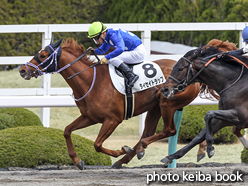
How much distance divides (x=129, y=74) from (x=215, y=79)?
0.99m

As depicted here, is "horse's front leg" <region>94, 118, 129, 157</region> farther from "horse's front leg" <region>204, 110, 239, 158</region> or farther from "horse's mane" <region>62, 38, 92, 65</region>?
"horse's front leg" <region>204, 110, 239, 158</region>

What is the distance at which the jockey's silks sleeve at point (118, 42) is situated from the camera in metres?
5.25

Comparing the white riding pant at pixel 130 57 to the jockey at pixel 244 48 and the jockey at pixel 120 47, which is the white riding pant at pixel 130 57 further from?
the jockey at pixel 244 48

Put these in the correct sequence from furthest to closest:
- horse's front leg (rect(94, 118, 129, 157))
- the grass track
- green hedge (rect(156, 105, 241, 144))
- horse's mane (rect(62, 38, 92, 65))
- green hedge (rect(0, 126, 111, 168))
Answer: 1. green hedge (rect(156, 105, 241, 144))
2. the grass track
3. green hedge (rect(0, 126, 111, 168))
4. horse's mane (rect(62, 38, 92, 65))
5. horse's front leg (rect(94, 118, 129, 157))

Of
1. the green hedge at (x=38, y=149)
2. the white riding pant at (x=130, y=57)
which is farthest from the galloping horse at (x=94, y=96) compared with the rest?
the green hedge at (x=38, y=149)

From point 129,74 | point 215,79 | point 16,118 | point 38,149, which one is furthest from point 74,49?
point 16,118

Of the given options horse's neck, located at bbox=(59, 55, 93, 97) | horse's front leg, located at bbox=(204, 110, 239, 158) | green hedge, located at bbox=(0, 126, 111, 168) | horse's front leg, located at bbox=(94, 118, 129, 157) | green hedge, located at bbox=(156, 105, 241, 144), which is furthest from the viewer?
green hedge, located at bbox=(156, 105, 241, 144)

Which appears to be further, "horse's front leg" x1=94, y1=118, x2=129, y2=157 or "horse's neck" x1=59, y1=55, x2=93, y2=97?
"horse's neck" x1=59, y1=55, x2=93, y2=97

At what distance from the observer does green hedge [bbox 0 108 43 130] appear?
23.7 ft

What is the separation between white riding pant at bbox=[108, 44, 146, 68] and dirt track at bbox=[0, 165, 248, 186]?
125 centimetres

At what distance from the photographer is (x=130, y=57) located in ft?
18.0

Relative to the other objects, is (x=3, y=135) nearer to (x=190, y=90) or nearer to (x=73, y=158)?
(x=73, y=158)

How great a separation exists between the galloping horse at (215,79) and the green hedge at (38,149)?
4.30 feet

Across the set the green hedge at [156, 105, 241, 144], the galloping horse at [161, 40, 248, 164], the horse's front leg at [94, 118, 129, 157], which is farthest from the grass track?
the galloping horse at [161, 40, 248, 164]
